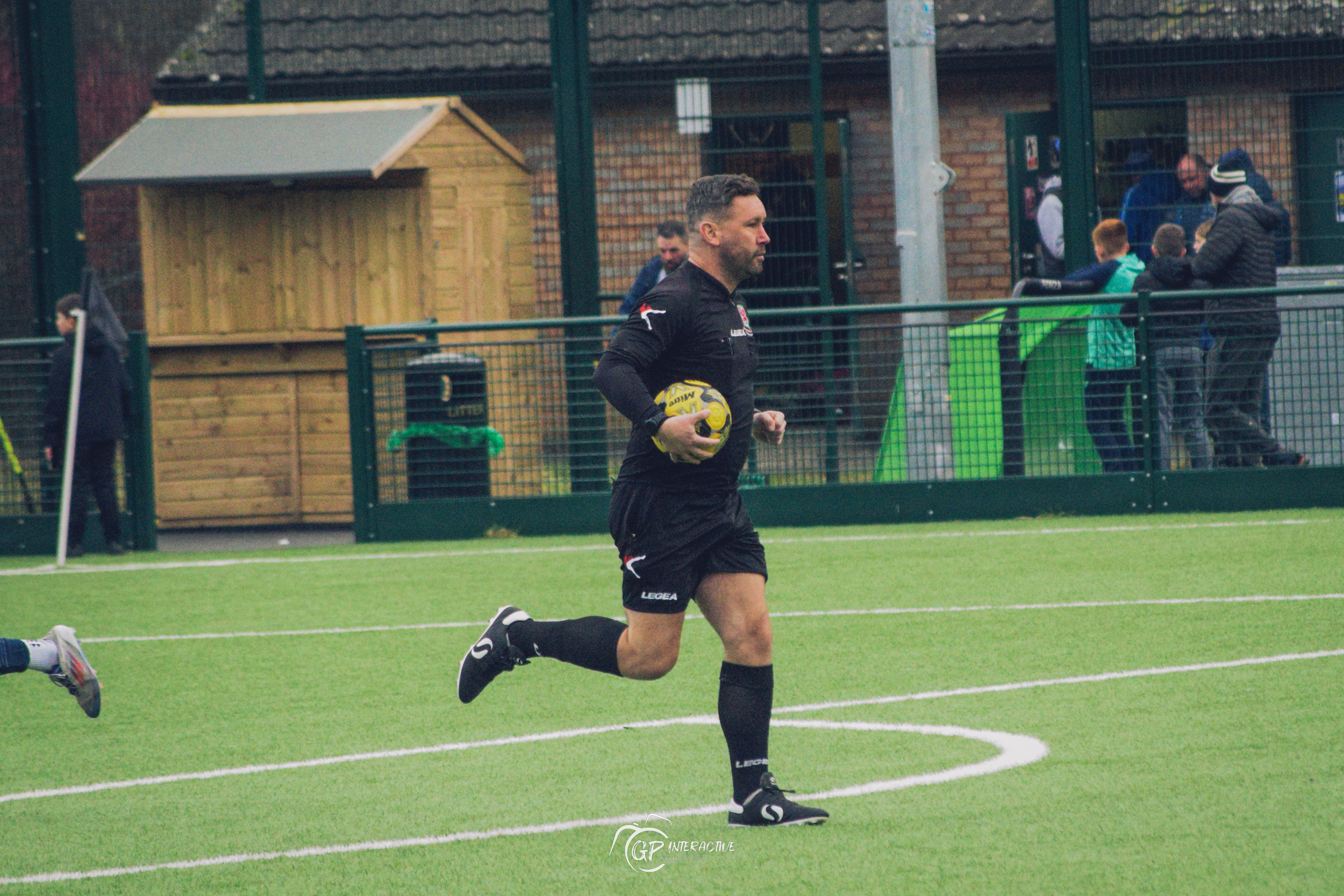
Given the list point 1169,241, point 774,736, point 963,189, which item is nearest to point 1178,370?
point 1169,241

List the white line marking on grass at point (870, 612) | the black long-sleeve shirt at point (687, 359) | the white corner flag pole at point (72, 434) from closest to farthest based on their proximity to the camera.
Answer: the black long-sleeve shirt at point (687, 359)
the white line marking on grass at point (870, 612)
the white corner flag pole at point (72, 434)

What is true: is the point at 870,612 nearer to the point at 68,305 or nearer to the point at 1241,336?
the point at 1241,336

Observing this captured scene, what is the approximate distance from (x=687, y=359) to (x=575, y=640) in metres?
0.97

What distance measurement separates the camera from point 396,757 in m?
6.17

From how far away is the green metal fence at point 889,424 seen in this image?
39.0ft

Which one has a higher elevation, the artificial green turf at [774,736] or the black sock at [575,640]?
the black sock at [575,640]

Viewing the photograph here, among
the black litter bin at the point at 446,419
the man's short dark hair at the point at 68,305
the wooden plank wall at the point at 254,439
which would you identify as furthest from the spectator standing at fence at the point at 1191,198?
the man's short dark hair at the point at 68,305

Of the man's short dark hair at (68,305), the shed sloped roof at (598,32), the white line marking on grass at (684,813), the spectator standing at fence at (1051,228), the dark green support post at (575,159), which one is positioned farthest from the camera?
the shed sloped roof at (598,32)

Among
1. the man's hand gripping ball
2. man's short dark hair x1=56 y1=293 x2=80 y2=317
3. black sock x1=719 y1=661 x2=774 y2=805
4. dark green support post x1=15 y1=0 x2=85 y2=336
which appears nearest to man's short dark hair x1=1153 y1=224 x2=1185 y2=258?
man's short dark hair x1=56 y1=293 x2=80 y2=317

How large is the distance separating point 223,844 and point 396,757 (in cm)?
117

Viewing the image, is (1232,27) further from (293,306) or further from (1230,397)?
(293,306)

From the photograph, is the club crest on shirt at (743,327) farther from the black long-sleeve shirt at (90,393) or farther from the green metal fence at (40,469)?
the green metal fence at (40,469)

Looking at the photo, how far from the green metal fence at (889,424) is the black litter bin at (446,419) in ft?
0.04

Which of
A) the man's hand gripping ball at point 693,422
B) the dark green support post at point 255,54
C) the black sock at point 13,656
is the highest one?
the dark green support post at point 255,54
